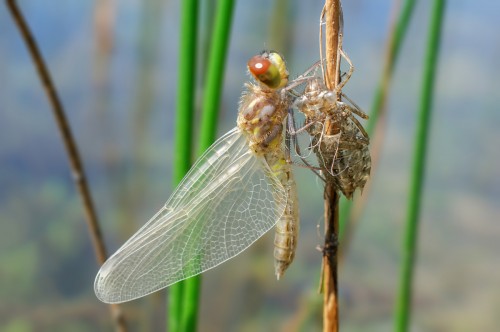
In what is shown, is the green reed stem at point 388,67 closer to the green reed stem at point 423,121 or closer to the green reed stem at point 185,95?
the green reed stem at point 423,121

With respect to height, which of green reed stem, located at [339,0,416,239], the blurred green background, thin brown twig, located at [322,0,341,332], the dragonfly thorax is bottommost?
thin brown twig, located at [322,0,341,332]

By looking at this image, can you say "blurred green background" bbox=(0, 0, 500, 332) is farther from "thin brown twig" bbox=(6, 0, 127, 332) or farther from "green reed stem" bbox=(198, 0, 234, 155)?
"green reed stem" bbox=(198, 0, 234, 155)

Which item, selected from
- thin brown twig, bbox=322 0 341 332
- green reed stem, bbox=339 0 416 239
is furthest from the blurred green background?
thin brown twig, bbox=322 0 341 332

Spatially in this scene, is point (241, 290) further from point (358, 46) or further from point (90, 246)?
point (358, 46)

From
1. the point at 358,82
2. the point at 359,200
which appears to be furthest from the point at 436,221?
the point at 359,200

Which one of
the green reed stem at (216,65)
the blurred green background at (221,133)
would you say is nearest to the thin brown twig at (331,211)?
the green reed stem at (216,65)
